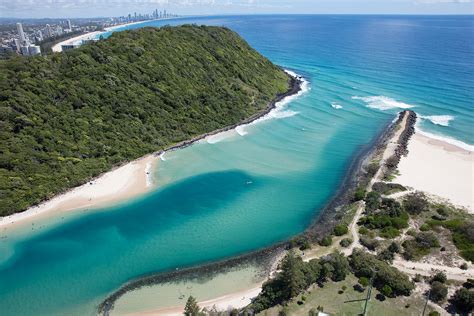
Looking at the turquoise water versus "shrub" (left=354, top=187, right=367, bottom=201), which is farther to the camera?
"shrub" (left=354, top=187, right=367, bottom=201)

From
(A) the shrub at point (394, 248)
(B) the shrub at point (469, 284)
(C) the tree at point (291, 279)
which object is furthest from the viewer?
(A) the shrub at point (394, 248)

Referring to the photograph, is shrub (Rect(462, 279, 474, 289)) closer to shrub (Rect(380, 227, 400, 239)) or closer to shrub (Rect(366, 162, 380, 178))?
shrub (Rect(380, 227, 400, 239))

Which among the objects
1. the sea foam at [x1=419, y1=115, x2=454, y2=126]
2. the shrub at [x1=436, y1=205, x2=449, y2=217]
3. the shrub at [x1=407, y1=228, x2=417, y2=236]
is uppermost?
the sea foam at [x1=419, y1=115, x2=454, y2=126]

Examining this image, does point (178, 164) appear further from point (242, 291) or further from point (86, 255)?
point (242, 291)

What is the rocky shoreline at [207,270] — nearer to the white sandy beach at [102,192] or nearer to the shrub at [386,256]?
the shrub at [386,256]

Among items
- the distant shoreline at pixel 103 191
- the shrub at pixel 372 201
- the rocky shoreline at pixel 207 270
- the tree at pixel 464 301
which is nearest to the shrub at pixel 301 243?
the rocky shoreline at pixel 207 270

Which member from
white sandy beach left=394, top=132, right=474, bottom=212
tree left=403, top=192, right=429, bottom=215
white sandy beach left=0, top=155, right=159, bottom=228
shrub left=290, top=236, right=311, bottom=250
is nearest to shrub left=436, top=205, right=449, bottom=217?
tree left=403, top=192, right=429, bottom=215
